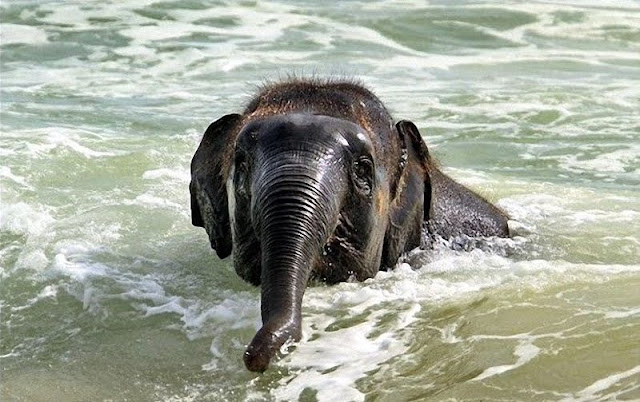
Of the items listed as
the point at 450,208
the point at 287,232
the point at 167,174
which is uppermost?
the point at 287,232

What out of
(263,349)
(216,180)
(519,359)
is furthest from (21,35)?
(263,349)

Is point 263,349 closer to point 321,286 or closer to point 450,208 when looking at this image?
point 321,286

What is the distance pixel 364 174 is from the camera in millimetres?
6184

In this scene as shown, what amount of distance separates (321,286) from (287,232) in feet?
3.12

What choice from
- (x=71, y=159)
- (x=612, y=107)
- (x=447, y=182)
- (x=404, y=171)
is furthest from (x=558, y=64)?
(x=404, y=171)

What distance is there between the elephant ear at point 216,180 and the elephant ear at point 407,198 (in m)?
0.85

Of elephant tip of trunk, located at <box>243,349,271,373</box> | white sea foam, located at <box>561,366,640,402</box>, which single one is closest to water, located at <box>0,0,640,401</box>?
white sea foam, located at <box>561,366,640,402</box>

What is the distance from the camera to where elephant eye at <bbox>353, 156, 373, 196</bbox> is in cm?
613

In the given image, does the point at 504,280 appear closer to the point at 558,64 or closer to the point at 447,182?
the point at 447,182

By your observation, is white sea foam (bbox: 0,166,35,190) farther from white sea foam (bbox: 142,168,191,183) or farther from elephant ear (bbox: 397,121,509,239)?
elephant ear (bbox: 397,121,509,239)

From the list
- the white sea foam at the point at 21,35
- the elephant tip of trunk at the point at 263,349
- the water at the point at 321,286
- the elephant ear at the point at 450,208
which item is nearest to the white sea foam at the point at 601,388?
the water at the point at 321,286

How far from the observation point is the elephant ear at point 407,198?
680cm

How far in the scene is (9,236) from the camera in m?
8.16

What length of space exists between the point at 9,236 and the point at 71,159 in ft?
8.97
